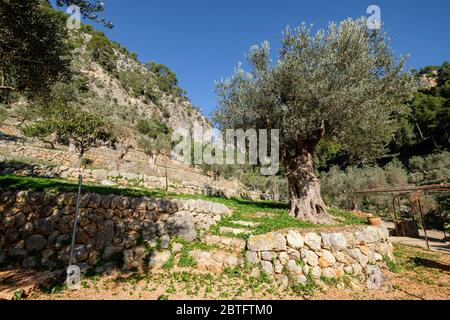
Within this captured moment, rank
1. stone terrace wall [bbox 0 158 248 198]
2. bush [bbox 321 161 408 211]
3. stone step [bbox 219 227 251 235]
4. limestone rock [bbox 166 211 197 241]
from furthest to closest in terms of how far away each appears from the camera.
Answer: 1. bush [bbox 321 161 408 211]
2. stone terrace wall [bbox 0 158 248 198]
3. stone step [bbox 219 227 251 235]
4. limestone rock [bbox 166 211 197 241]

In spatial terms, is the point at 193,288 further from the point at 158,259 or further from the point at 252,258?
the point at 252,258

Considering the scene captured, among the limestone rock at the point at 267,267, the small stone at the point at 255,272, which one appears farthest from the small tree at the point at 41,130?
the limestone rock at the point at 267,267

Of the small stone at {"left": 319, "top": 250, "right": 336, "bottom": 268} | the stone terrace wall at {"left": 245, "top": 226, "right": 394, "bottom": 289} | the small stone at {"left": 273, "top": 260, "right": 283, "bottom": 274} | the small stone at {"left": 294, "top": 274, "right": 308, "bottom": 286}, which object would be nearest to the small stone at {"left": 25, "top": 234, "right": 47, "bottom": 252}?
the stone terrace wall at {"left": 245, "top": 226, "right": 394, "bottom": 289}

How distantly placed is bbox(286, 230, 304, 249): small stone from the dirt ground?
141 cm

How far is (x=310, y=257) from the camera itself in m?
8.86

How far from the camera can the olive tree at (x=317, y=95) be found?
→ 39.9ft

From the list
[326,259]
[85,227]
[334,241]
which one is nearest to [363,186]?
[334,241]

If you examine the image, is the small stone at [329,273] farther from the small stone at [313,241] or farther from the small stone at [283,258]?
the small stone at [283,258]

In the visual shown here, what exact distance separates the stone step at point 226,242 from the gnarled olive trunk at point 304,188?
5435 mm

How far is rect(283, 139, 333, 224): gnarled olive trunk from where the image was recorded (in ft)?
44.2

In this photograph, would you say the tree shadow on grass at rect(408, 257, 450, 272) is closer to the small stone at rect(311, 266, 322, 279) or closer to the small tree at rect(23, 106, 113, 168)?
the small stone at rect(311, 266, 322, 279)

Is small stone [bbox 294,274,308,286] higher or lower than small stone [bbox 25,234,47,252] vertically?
lower

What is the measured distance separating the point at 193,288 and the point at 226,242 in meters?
2.38

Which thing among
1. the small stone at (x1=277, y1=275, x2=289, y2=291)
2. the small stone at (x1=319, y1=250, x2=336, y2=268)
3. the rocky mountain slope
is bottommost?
the small stone at (x1=277, y1=275, x2=289, y2=291)
